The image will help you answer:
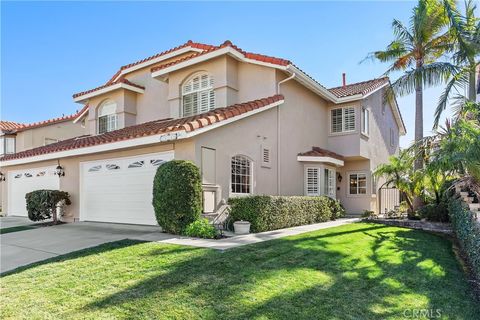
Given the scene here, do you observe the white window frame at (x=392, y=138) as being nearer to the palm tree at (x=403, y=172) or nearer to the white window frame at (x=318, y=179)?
the palm tree at (x=403, y=172)

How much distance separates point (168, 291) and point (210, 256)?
6.31 ft

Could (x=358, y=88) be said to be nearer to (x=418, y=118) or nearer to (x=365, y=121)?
(x=365, y=121)

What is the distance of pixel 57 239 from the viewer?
10805 millimetres

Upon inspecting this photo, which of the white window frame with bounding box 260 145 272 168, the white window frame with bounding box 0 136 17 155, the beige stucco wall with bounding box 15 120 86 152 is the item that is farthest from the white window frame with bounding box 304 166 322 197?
the white window frame with bounding box 0 136 17 155

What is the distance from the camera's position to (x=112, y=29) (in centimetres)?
1568

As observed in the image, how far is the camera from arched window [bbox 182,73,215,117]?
15.7 meters

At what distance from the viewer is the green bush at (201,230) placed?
9805 mm

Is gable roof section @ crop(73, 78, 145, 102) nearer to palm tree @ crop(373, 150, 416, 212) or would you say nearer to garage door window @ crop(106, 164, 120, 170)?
garage door window @ crop(106, 164, 120, 170)

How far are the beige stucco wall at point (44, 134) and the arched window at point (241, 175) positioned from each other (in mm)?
17407

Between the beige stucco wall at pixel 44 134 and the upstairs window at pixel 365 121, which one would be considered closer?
the upstairs window at pixel 365 121

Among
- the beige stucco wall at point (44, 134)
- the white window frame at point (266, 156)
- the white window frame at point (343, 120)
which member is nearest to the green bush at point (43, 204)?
the white window frame at point (266, 156)

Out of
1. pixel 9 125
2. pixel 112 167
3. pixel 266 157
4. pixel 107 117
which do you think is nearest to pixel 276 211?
pixel 266 157

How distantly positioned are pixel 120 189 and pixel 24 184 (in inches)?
326

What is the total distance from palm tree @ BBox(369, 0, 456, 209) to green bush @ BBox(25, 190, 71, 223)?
16.0 metres
